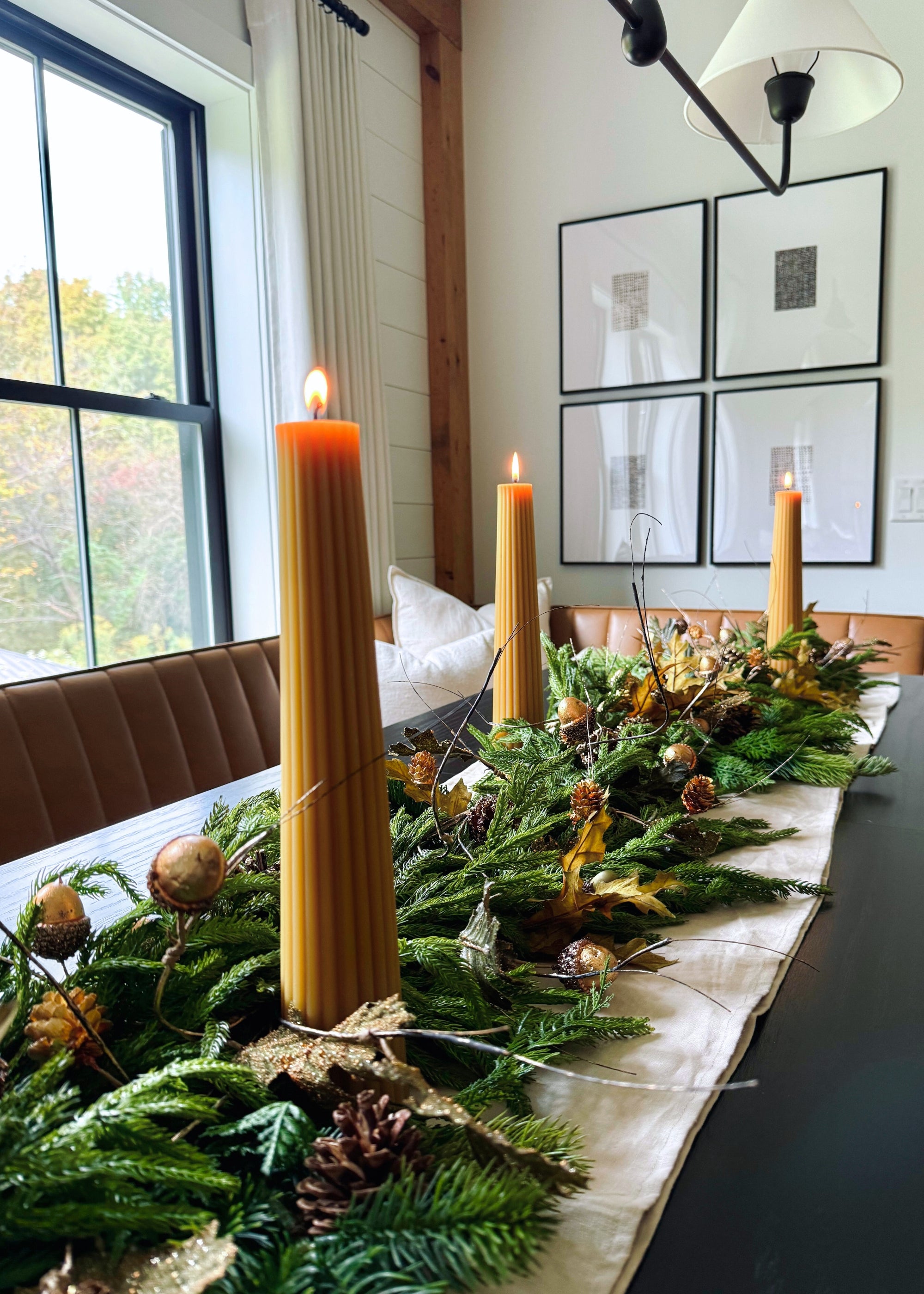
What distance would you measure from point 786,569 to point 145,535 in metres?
1.86

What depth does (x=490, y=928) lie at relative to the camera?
462 mm

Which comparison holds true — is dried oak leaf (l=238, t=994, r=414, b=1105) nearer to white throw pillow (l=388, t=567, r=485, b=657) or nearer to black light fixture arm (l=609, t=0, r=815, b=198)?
black light fixture arm (l=609, t=0, r=815, b=198)

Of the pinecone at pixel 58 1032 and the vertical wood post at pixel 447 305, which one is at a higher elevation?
the vertical wood post at pixel 447 305

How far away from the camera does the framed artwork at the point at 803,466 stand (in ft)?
9.52

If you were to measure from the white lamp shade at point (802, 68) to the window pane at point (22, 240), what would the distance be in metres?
1.63

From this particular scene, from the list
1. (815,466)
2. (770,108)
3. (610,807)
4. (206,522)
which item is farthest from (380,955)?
(815,466)

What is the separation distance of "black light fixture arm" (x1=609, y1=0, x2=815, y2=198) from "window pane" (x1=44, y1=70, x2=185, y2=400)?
167 cm

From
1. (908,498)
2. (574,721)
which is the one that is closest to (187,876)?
(574,721)

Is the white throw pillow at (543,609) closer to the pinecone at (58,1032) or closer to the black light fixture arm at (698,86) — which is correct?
the black light fixture arm at (698,86)

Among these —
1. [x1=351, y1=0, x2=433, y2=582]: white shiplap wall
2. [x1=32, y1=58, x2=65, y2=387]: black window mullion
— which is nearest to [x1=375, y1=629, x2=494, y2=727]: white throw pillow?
[x1=351, y1=0, x2=433, y2=582]: white shiplap wall

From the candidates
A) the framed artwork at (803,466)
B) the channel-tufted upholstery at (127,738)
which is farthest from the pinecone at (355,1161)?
the framed artwork at (803,466)

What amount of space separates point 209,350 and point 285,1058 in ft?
8.66

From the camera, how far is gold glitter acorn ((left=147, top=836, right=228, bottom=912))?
328mm

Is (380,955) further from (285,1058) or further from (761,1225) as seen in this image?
(761,1225)
